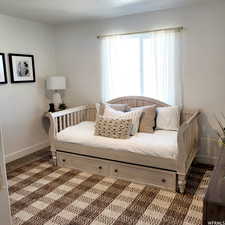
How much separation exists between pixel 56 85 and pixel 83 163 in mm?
1490

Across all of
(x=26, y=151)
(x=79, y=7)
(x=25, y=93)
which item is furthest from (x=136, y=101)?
(x=26, y=151)

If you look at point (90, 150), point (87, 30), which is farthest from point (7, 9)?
point (90, 150)

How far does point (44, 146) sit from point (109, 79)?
176 centimetres

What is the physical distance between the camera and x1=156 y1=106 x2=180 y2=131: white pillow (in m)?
3.13

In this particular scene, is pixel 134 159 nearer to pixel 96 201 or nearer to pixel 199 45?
pixel 96 201

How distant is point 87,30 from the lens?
12.5 ft

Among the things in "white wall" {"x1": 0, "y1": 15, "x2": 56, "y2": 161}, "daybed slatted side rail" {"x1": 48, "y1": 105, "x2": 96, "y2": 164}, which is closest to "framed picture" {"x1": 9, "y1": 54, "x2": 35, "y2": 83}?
"white wall" {"x1": 0, "y1": 15, "x2": 56, "y2": 161}

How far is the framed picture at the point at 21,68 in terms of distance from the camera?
342cm

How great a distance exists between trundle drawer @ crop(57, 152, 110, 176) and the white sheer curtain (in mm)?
1197

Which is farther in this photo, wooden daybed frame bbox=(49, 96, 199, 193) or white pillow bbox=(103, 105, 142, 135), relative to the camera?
white pillow bbox=(103, 105, 142, 135)

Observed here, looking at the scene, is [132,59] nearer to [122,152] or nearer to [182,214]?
[122,152]

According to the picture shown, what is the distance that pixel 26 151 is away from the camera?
3.79 m

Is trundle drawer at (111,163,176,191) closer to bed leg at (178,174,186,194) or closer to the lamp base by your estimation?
bed leg at (178,174,186,194)

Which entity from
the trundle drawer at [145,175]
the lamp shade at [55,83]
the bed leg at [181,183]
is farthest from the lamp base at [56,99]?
Result: the bed leg at [181,183]
